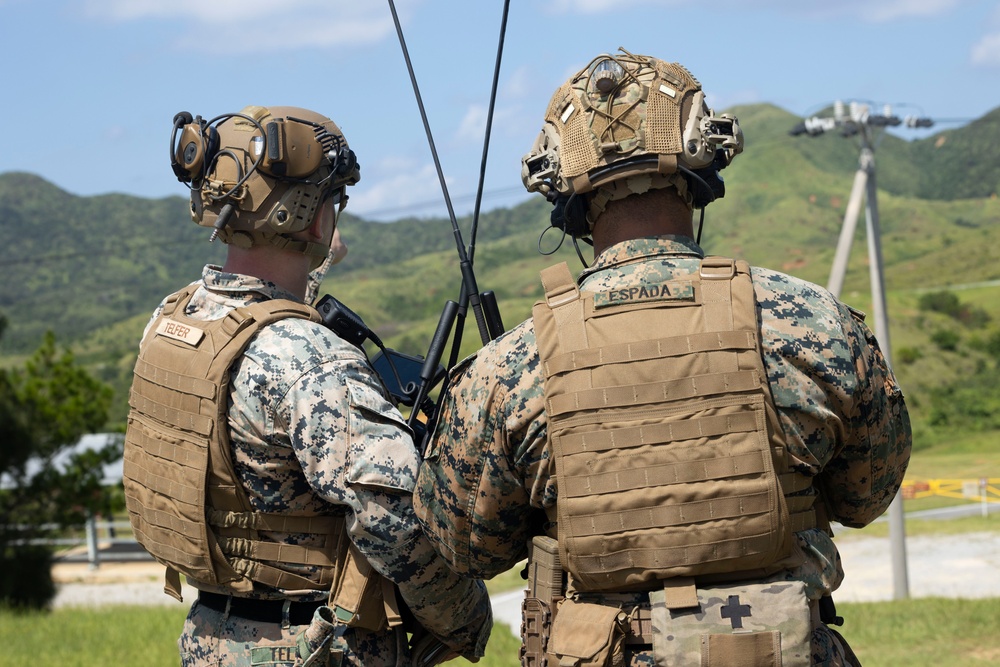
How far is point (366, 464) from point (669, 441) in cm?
91

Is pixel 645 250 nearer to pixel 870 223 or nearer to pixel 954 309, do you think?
pixel 870 223

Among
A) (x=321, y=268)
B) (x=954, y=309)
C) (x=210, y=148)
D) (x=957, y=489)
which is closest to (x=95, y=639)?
(x=321, y=268)

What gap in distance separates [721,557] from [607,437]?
38cm

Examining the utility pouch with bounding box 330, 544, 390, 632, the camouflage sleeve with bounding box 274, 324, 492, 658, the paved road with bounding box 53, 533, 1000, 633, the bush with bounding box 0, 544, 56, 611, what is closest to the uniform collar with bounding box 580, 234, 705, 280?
the camouflage sleeve with bounding box 274, 324, 492, 658

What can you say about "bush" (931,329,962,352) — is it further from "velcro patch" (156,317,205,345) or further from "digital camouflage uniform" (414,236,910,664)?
"velcro patch" (156,317,205,345)

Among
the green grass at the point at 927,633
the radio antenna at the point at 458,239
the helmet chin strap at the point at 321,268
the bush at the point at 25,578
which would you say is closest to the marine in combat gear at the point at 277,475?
the helmet chin strap at the point at 321,268

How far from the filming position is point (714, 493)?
256 cm

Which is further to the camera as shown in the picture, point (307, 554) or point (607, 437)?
point (307, 554)

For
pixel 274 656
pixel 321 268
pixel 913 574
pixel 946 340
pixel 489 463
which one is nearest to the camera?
pixel 489 463

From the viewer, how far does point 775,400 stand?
104 inches

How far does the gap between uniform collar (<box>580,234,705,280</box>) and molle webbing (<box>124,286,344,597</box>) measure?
3.20 feet

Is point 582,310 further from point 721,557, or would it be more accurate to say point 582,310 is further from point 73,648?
point 73,648

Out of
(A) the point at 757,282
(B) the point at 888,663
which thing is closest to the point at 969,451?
(B) the point at 888,663

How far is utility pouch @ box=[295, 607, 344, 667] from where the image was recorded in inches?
122
